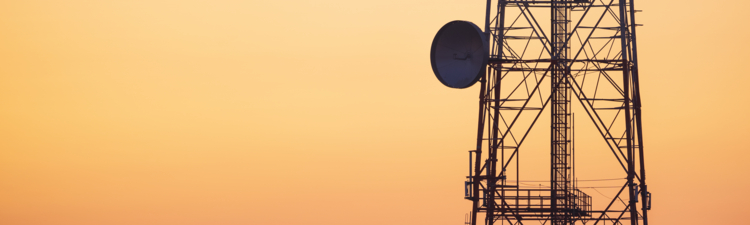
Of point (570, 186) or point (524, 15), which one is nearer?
point (524, 15)

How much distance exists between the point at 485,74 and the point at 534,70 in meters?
2.46

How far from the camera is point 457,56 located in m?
50.0

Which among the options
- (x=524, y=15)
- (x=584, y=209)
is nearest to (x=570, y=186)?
(x=584, y=209)

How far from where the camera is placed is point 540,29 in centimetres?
4856

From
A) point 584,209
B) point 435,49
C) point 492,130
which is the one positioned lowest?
point 584,209

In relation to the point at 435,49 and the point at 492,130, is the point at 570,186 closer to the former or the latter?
the point at 492,130

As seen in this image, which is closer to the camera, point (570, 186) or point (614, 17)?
point (614, 17)

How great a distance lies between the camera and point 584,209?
165 feet

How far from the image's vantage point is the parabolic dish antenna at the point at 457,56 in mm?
49094

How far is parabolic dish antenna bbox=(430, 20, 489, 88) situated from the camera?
49.1 meters

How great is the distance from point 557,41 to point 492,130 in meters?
5.69

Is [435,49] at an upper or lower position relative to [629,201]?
upper

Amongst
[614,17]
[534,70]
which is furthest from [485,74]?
[614,17]

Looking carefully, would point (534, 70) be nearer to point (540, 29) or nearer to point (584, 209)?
point (540, 29)
